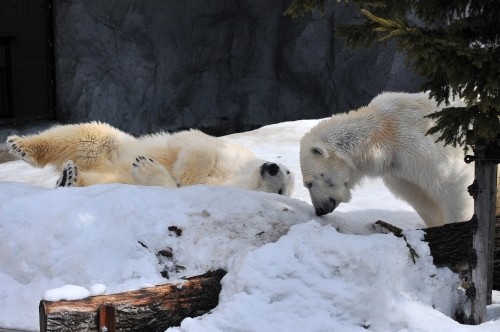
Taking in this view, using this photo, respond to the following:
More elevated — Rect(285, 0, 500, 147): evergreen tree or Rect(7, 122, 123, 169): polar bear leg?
Rect(285, 0, 500, 147): evergreen tree

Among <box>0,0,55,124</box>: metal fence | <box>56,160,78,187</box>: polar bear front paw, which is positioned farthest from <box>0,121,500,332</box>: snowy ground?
<box>0,0,55,124</box>: metal fence

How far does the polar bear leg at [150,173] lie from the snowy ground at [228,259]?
0.83 metres

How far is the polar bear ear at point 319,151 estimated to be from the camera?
5558 millimetres

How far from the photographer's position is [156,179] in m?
6.08

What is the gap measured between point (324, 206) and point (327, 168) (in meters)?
0.28

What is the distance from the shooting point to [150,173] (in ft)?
20.0

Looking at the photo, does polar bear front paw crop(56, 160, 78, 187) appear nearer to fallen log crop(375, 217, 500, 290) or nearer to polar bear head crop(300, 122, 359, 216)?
polar bear head crop(300, 122, 359, 216)

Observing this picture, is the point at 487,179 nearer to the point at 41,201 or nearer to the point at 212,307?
the point at 212,307

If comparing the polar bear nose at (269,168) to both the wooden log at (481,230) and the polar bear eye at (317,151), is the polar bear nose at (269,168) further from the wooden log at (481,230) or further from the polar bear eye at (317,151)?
the wooden log at (481,230)

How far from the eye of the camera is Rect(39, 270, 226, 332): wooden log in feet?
11.5

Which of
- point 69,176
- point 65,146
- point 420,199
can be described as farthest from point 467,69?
point 65,146

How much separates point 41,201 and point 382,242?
221 centimetres

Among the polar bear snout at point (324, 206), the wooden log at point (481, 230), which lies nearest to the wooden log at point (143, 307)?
the wooden log at point (481, 230)

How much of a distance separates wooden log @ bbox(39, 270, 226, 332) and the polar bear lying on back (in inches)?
89.0
